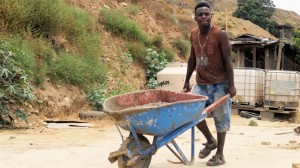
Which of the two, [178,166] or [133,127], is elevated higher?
[133,127]

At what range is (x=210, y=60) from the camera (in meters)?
4.89

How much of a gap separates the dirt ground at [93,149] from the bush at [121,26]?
6.90 meters

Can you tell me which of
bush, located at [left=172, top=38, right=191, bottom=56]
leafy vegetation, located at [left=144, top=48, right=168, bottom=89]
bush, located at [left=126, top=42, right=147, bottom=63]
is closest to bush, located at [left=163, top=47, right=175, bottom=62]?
leafy vegetation, located at [left=144, top=48, right=168, bottom=89]

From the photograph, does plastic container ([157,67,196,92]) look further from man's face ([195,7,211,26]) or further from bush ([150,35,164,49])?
man's face ([195,7,211,26])

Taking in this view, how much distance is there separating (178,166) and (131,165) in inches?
38.0

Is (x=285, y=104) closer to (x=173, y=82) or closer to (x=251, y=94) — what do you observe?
(x=251, y=94)

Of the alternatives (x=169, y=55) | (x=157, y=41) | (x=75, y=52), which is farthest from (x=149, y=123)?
(x=157, y=41)

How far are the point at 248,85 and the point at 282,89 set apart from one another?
1.14 meters

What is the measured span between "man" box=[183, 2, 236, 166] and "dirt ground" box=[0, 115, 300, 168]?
41 cm

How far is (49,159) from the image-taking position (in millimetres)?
5371

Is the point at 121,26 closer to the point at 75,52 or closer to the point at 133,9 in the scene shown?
the point at 133,9

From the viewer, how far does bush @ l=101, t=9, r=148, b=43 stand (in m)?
15.7

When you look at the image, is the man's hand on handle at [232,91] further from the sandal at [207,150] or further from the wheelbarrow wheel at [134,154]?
the wheelbarrow wheel at [134,154]

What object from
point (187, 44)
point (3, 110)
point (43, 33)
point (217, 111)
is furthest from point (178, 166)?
point (187, 44)
